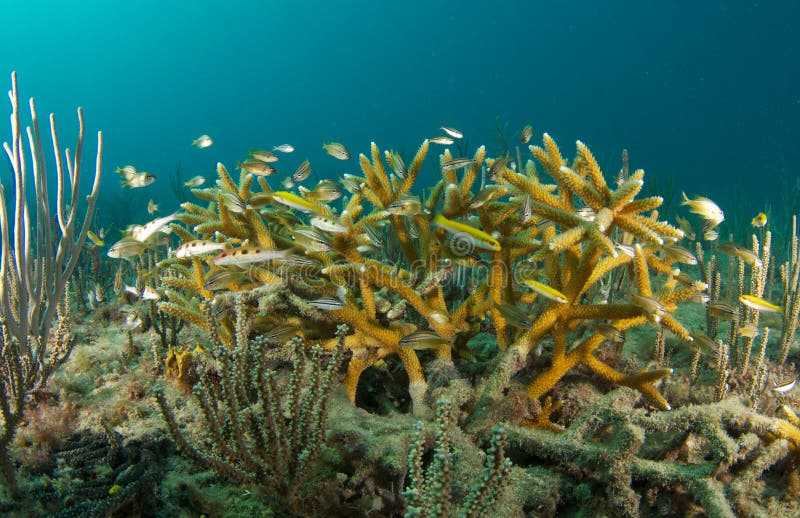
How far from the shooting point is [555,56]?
355 ft

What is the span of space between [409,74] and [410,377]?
5336 inches

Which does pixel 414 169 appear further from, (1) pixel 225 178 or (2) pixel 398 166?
(1) pixel 225 178

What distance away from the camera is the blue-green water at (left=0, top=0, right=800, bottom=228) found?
81500 mm

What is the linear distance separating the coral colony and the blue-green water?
5670 cm

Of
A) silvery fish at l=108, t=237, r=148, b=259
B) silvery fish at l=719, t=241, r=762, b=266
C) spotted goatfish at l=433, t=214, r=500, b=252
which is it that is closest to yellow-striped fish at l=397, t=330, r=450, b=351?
spotted goatfish at l=433, t=214, r=500, b=252

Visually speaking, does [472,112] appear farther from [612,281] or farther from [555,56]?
[612,281]

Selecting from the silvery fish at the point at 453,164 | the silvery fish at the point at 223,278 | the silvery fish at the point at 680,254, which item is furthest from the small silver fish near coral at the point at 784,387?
the silvery fish at the point at 223,278

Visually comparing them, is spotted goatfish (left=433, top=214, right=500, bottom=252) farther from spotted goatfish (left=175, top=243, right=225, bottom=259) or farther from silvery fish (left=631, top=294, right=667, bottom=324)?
spotted goatfish (left=175, top=243, right=225, bottom=259)

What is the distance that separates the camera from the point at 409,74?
125 metres

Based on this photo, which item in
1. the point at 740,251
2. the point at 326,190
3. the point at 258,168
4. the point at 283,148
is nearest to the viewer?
the point at 740,251

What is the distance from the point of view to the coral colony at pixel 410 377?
6.88 feet

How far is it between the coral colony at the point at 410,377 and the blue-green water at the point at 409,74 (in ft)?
186

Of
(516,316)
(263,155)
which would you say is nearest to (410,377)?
(516,316)

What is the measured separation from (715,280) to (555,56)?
12410 cm
